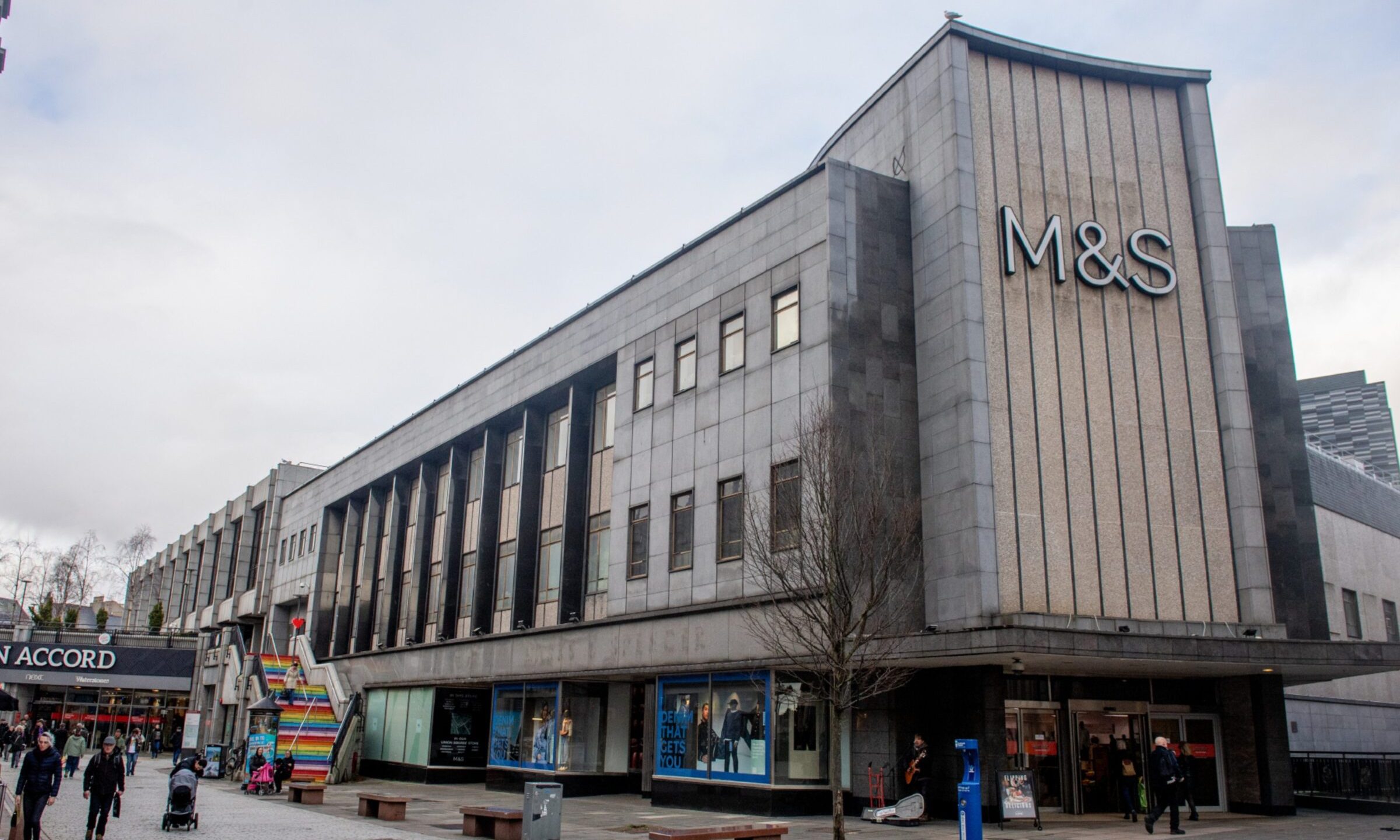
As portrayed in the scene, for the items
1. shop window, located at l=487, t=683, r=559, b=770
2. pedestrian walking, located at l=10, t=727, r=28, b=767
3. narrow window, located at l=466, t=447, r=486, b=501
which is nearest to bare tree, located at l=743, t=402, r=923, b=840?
shop window, located at l=487, t=683, r=559, b=770

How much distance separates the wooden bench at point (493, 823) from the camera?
1969 cm

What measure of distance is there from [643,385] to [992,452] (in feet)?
39.4

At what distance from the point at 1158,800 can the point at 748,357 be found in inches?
532

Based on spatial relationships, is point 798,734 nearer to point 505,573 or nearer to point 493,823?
point 493,823

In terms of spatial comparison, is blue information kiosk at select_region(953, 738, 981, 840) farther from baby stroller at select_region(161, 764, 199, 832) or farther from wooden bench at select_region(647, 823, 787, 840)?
baby stroller at select_region(161, 764, 199, 832)

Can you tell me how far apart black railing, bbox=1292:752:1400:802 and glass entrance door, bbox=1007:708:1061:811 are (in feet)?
28.5

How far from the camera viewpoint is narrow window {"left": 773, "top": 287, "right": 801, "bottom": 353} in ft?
85.8

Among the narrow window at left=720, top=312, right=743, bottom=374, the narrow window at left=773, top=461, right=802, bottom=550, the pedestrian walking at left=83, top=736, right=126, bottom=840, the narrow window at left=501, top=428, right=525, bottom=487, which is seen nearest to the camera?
the pedestrian walking at left=83, top=736, right=126, bottom=840

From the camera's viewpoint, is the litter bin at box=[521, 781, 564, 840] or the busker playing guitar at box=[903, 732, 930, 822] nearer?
the litter bin at box=[521, 781, 564, 840]

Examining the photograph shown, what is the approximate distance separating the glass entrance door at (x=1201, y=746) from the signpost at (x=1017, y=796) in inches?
221

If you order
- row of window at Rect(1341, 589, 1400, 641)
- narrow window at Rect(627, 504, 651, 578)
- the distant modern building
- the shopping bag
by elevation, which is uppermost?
the distant modern building

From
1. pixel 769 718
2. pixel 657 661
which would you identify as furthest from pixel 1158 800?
pixel 657 661

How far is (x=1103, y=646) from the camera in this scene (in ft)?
66.7

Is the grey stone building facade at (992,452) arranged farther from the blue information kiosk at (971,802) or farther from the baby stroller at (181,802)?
the baby stroller at (181,802)
